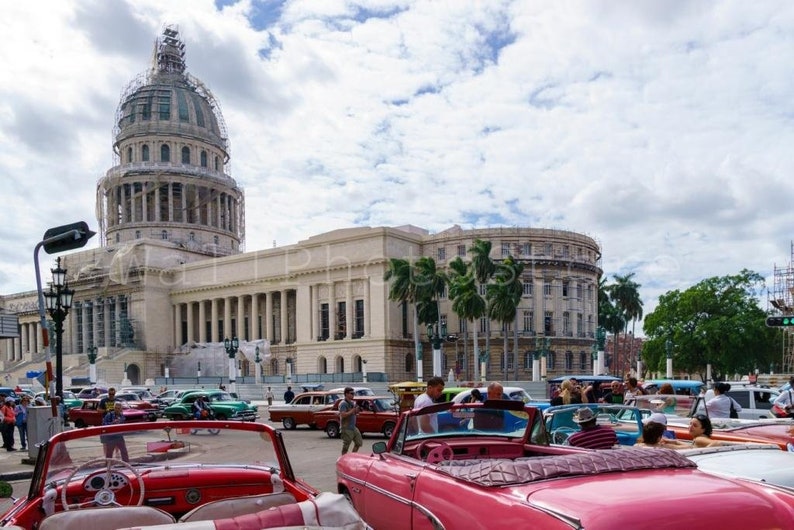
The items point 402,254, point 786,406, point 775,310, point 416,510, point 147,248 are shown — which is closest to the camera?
point 416,510

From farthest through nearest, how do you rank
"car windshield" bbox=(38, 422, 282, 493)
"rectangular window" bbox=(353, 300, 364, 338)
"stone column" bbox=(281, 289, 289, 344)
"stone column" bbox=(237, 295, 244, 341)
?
"stone column" bbox=(237, 295, 244, 341), "stone column" bbox=(281, 289, 289, 344), "rectangular window" bbox=(353, 300, 364, 338), "car windshield" bbox=(38, 422, 282, 493)

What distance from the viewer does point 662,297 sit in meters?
61.8

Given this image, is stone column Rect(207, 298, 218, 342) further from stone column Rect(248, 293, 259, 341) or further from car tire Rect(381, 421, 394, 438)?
car tire Rect(381, 421, 394, 438)

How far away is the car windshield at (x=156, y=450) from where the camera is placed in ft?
15.1

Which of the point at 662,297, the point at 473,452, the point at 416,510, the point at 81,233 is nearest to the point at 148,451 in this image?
the point at 416,510

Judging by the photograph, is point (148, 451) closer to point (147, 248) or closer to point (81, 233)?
point (81, 233)

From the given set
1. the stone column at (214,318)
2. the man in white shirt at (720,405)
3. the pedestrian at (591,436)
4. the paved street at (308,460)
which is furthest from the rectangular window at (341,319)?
the pedestrian at (591,436)

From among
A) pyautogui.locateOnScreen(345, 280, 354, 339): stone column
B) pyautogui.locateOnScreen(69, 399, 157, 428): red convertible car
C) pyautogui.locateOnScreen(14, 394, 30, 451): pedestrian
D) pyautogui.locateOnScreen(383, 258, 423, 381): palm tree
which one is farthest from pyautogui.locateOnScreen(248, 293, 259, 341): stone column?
pyautogui.locateOnScreen(14, 394, 30, 451): pedestrian

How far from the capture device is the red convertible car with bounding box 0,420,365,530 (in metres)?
4.17

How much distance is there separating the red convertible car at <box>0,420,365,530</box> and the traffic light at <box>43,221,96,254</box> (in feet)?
34.8

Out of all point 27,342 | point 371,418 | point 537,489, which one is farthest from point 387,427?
point 27,342

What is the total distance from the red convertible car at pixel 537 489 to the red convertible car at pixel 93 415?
852 inches

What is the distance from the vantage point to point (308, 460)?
15227 mm

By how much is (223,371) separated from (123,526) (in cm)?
7408
